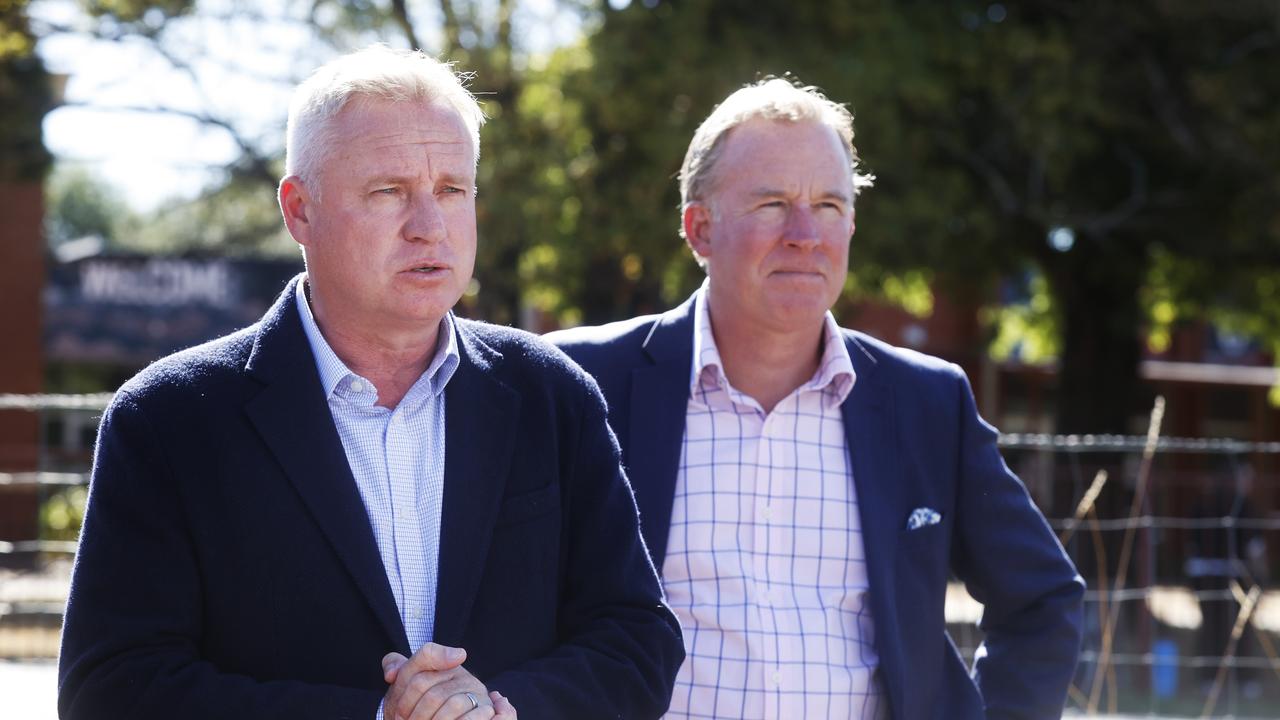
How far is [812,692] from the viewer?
262 cm

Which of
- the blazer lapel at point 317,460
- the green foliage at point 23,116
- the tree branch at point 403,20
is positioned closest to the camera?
the blazer lapel at point 317,460

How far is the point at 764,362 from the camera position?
2.84 m

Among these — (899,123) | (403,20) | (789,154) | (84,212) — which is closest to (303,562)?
(789,154)

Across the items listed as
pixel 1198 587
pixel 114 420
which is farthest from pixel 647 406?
pixel 1198 587

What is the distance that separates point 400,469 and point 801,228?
3.70ft

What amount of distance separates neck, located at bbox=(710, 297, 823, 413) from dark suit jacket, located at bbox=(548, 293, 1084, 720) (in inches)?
3.7

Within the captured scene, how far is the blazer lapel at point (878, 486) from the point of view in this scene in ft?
8.45

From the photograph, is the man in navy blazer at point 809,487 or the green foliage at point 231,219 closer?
the man in navy blazer at point 809,487

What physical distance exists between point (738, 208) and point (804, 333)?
0.29 meters

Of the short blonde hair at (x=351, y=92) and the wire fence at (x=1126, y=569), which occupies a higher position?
the short blonde hair at (x=351, y=92)

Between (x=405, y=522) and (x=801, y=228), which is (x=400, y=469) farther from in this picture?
(x=801, y=228)

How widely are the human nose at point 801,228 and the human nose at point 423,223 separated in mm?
1008

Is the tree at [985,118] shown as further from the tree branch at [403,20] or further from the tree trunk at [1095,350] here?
the tree branch at [403,20]

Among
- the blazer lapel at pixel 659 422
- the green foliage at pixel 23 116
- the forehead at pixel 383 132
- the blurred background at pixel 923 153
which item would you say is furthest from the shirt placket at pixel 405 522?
the green foliage at pixel 23 116
